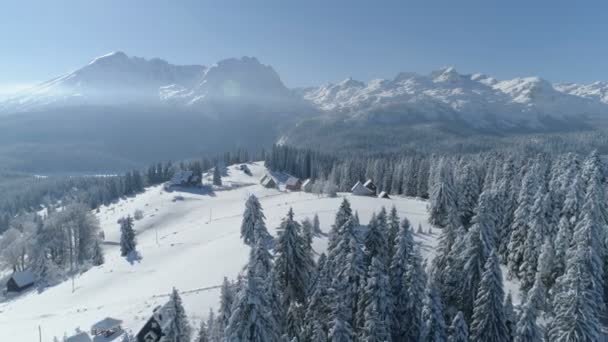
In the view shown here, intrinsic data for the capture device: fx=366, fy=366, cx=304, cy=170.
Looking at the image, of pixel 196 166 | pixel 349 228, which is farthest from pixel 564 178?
pixel 196 166

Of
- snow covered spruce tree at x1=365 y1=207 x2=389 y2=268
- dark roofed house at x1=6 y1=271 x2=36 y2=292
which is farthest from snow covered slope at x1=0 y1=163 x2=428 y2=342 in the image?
snow covered spruce tree at x1=365 y1=207 x2=389 y2=268

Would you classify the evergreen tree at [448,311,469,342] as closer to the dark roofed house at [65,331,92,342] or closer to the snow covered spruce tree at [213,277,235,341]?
the snow covered spruce tree at [213,277,235,341]

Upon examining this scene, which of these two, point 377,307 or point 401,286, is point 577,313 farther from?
point 377,307

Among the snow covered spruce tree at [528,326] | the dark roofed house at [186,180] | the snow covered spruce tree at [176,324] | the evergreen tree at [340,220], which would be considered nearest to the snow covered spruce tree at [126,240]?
the snow covered spruce tree at [176,324]

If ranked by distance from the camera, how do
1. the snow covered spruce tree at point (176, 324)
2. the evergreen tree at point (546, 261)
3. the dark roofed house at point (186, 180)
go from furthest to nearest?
the dark roofed house at point (186, 180), the evergreen tree at point (546, 261), the snow covered spruce tree at point (176, 324)

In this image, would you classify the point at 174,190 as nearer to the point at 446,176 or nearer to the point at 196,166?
the point at 196,166

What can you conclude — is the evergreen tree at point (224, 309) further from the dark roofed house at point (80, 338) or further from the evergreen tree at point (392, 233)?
the evergreen tree at point (392, 233)
